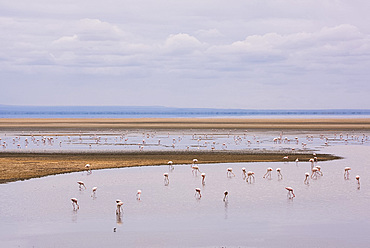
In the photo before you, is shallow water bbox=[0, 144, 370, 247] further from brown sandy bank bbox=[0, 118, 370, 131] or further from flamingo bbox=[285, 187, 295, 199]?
brown sandy bank bbox=[0, 118, 370, 131]

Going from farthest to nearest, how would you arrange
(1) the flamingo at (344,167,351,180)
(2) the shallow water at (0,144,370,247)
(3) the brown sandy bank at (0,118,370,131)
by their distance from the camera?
(3) the brown sandy bank at (0,118,370,131)
(1) the flamingo at (344,167,351,180)
(2) the shallow water at (0,144,370,247)

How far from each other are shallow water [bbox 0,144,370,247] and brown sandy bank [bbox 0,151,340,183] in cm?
272

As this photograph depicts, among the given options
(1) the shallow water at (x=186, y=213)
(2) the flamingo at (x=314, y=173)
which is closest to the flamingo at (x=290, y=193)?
(1) the shallow water at (x=186, y=213)

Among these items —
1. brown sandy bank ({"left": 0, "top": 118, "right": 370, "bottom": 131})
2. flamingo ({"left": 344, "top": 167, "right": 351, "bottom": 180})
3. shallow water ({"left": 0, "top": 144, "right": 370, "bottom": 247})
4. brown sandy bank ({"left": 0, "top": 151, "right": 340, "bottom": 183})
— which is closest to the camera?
shallow water ({"left": 0, "top": 144, "right": 370, "bottom": 247})

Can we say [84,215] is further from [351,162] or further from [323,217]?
[351,162]

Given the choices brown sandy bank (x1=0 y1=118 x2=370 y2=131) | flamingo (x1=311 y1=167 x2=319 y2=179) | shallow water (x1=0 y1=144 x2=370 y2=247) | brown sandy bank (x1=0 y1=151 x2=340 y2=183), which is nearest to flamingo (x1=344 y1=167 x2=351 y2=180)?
shallow water (x1=0 y1=144 x2=370 y2=247)

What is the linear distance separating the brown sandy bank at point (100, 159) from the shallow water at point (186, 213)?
2716mm

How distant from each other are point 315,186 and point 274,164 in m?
9.84

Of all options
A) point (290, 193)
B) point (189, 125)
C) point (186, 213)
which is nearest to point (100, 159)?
point (290, 193)

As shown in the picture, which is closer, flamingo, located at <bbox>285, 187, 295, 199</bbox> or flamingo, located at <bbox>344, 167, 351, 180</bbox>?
flamingo, located at <bbox>285, 187, 295, 199</bbox>

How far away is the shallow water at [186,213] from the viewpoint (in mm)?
15406

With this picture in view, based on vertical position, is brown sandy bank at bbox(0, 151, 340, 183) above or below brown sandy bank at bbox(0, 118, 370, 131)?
below

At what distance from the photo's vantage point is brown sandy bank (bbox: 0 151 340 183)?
3058 cm

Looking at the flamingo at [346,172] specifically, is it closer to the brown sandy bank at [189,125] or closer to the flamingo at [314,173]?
the flamingo at [314,173]
